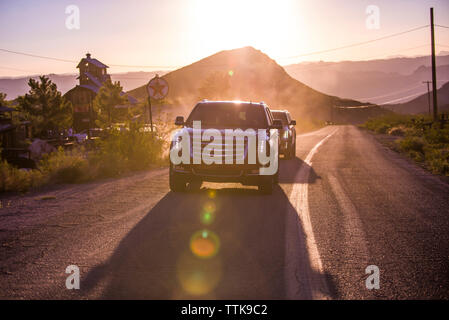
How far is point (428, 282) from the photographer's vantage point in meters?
4.30

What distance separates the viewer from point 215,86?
86125mm

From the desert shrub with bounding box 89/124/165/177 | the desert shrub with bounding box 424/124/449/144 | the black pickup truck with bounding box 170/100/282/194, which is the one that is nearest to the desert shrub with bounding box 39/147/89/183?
the desert shrub with bounding box 89/124/165/177

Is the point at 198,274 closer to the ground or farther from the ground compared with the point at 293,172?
closer to the ground

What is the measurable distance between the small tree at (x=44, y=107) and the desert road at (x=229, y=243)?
53507mm

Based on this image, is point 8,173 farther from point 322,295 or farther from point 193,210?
point 322,295

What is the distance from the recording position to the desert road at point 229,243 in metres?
4.14

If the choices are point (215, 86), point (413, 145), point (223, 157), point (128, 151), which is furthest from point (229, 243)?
point (215, 86)

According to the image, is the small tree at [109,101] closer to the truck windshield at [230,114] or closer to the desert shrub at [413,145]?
the desert shrub at [413,145]

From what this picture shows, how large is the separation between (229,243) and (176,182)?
399 cm

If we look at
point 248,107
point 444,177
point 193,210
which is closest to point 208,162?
point 193,210

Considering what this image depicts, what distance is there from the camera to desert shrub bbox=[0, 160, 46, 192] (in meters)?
10.6

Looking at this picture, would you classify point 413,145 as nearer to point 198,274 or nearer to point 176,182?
point 176,182

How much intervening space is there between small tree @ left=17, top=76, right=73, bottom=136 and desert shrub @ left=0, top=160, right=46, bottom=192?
2003 inches
